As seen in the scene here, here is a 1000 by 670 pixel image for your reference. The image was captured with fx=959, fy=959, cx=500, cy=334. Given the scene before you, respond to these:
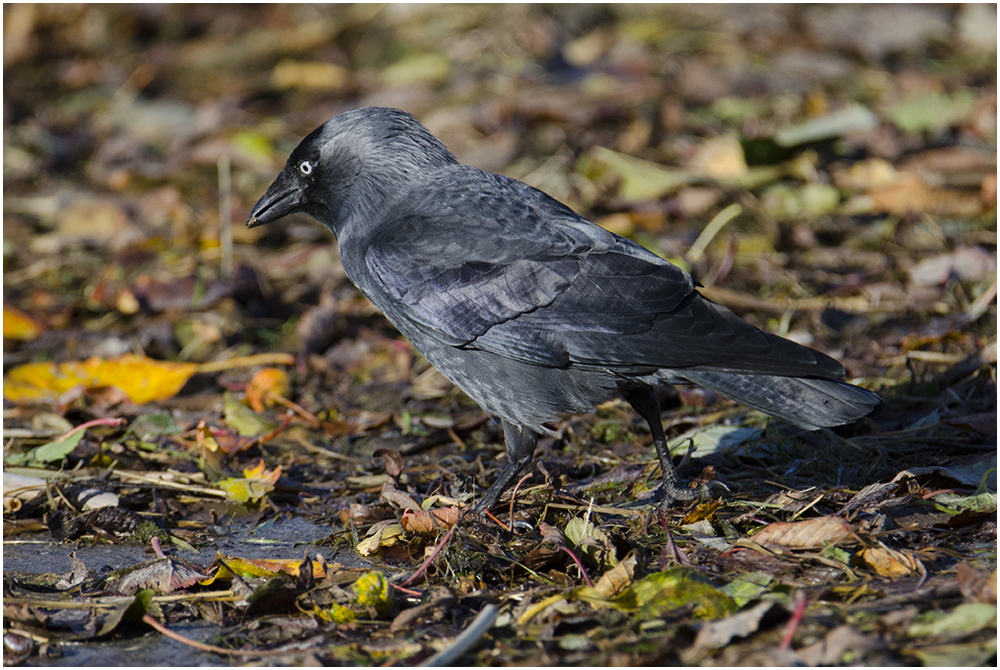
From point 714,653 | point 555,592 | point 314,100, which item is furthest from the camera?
point 314,100

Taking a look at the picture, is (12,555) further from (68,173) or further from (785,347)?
(68,173)

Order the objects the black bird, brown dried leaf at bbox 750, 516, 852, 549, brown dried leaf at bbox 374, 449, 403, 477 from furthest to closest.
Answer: brown dried leaf at bbox 374, 449, 403, 477 < the black bird < brown dried leaf at bbox 750, 516, 852, 549

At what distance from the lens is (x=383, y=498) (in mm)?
3684

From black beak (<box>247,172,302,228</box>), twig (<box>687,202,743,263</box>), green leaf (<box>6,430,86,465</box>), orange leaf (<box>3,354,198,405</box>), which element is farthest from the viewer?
twig (<box>687,202,743,263</box>)

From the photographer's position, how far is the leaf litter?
9.06 feet

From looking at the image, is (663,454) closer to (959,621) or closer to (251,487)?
(959,621)

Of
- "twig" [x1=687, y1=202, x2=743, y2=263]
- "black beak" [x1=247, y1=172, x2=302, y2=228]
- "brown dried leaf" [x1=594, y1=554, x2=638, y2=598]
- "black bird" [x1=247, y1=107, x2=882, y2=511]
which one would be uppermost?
"black beak" [x1=247, y1=172, x2=302, y2=228]

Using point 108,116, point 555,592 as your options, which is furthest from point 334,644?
point 108,116

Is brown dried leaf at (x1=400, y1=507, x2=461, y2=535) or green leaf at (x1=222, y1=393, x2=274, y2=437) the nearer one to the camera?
brown dried leaf at (x1=400, y1=507, x2=461, y2=535)

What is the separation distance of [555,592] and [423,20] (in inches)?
326

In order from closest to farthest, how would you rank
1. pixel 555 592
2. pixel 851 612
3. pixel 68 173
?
1. pixel 851 612
2. pixel 555 592
3. pixel 68 173

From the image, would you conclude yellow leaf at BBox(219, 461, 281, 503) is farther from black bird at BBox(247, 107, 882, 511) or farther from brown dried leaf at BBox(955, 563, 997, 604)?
brown dried leaf at BBox(955, 563, 997, 604)

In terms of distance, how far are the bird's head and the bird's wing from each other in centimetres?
34

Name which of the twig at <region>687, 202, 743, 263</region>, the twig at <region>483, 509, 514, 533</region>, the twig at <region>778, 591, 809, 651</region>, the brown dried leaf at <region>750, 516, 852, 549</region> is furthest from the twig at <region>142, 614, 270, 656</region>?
the twig at <region>687, 202, 743, 263</region>
